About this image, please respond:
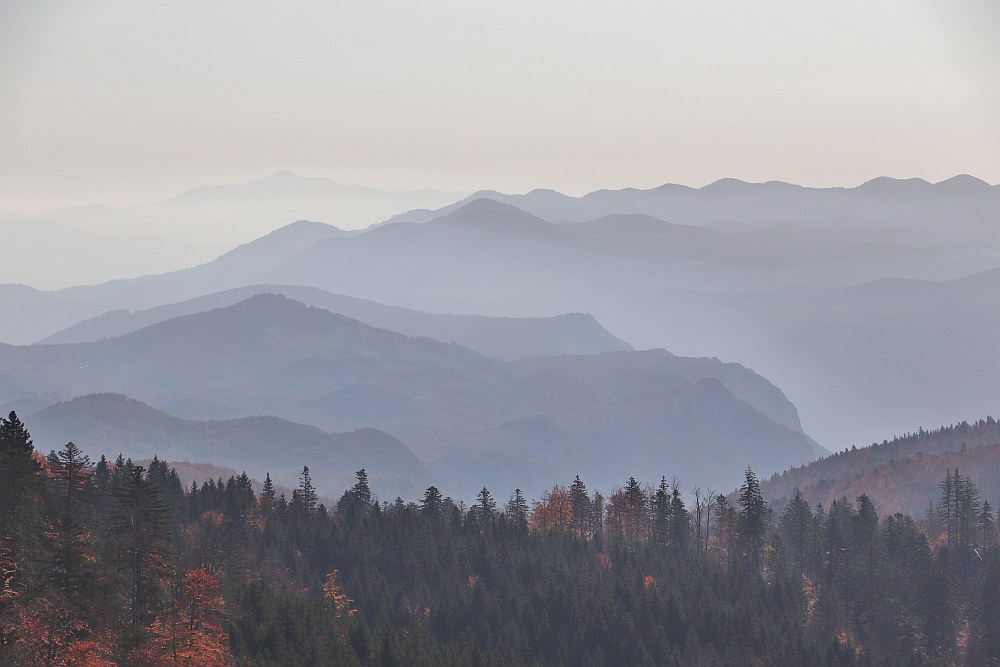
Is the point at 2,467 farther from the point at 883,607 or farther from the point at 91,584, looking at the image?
the point at 883,607

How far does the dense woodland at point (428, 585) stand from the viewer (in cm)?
9544

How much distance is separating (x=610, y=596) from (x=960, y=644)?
50952 millimetres

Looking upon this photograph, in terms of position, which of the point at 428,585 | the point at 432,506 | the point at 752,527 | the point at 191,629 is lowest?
the point at 191,629

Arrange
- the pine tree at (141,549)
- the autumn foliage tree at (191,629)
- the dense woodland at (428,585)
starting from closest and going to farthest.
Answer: the dense woodland at (428,585), the pine tree at (141,549), the autumn foliage tree at (191,629)

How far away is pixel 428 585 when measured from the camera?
537 ft

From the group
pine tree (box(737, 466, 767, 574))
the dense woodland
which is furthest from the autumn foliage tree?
pine tree (box(737, 466, 767, 574))

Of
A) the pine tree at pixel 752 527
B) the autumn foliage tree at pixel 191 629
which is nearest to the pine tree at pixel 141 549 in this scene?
the autumn foliage tree at pixel 191 629

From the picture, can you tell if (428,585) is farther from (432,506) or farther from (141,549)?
(141,549)

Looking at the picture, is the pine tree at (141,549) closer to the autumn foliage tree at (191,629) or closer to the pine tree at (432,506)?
the autumn foliage tree at (191,629)

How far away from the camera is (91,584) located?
90.4 metres

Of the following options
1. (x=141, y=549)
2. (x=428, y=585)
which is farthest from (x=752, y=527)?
(x=141, y=549)

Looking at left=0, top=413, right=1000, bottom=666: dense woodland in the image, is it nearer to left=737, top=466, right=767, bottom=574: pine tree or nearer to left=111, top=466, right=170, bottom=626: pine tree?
left=111, top=466, right=170, bottom=626: pine tree

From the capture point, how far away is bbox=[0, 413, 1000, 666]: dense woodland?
95.4 metres

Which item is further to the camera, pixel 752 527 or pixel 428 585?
pixel 752 527
